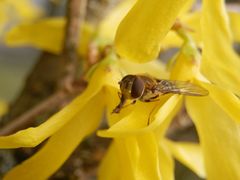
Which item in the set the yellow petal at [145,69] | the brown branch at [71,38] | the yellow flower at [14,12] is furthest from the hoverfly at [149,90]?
the yellow flower at [14,12]

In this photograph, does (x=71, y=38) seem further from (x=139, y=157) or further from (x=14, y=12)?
(x=14, y=12)

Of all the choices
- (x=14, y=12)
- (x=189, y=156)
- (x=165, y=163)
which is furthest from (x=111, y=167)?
(x=14, y=12)

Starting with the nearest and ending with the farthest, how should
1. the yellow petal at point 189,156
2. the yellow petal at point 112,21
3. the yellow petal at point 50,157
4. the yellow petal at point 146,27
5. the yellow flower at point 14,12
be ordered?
the yellow petal at point 146,27
the yellow petal at point 50,157
the yellow petal at point 189,156
the yellow petal at point 112,21
the yellow flower at point 14,12

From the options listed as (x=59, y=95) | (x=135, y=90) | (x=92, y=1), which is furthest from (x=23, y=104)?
(x=135, y=90)

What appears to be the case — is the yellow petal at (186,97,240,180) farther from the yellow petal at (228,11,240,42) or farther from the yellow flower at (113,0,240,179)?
the yellow petal at (228,11,240,42)

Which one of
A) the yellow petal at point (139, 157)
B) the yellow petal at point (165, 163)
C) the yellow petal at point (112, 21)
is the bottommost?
the yellow petal at point (165, 163)

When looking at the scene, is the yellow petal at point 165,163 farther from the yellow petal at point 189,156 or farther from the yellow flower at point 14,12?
the yellow flower at point 14,12
